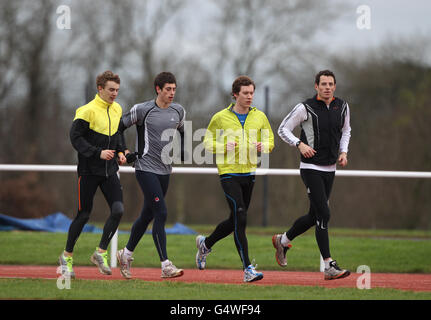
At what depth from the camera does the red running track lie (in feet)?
27.7

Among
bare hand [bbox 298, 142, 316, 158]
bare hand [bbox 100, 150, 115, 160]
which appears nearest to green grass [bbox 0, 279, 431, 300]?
bare hand [bbox 100, 150, 115, 160]

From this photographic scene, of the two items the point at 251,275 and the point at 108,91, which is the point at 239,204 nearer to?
the point at 251,275

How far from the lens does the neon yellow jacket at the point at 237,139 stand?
8250 mm

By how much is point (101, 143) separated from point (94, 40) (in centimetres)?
1831

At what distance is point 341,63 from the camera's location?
25.0 metres

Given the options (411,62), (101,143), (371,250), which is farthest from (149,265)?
(411,62)

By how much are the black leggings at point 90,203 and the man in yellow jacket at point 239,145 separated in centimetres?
119

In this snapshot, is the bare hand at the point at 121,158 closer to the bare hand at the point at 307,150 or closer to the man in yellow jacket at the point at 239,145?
the man in yellow jacket at the point at 239,145

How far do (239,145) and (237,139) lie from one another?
73 millimetres

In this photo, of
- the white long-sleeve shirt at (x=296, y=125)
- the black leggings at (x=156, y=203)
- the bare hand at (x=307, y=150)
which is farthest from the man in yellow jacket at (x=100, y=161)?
the bare hand at (x=307, y=150)

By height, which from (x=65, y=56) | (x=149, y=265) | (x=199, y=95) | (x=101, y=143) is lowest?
(x=149, y=265)

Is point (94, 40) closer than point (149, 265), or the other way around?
point (149, 265)
